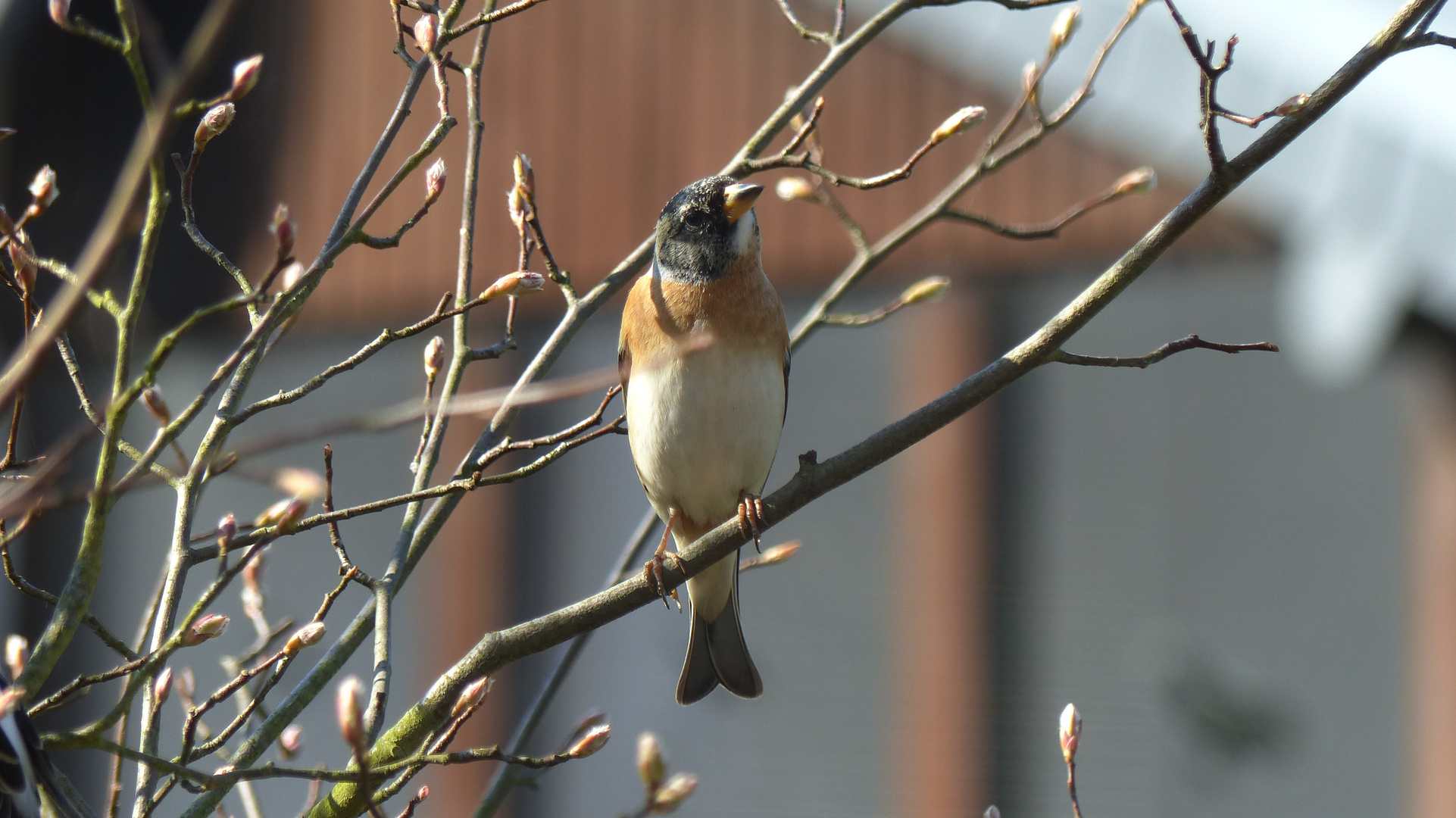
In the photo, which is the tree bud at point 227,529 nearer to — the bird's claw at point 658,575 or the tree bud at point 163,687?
the tree bud at point 163,687

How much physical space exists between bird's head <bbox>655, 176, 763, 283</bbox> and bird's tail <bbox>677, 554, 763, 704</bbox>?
2.35 ft

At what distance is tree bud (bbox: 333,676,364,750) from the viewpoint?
1.48 metres

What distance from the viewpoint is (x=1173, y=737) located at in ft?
23.6

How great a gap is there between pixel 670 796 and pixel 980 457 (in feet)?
17.3

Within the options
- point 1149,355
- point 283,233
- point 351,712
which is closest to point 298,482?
point 351,712

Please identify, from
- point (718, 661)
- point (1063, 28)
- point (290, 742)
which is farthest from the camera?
point (718, 661)

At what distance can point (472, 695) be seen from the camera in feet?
6.38

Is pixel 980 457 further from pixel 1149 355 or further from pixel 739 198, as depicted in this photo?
pixel 1149 355

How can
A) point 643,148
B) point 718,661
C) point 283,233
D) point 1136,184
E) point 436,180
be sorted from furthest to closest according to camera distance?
point 643,148, point 718,661, point 1136,184, point 436,180, point 283,233

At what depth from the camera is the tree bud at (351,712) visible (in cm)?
148

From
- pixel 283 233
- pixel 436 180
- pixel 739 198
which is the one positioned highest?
pixel 739 198

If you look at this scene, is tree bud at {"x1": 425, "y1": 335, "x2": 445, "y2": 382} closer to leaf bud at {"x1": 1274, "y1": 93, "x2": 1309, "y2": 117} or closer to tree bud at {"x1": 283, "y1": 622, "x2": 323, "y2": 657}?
tree bud at {"x1": 283, "y1": 622, "x2": 323, "y2": 657}

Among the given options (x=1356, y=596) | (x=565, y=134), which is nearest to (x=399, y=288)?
(x=565, y=134)

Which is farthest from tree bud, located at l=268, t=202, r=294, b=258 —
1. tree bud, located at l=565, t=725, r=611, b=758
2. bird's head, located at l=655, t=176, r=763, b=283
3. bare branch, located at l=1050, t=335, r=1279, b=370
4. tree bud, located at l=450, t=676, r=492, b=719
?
bird's head, located at l=655, t=176, r=763, b=283
